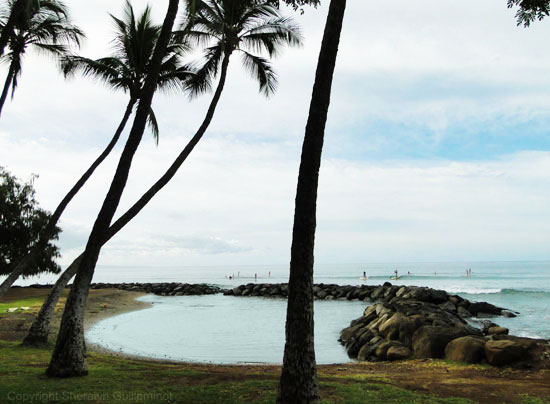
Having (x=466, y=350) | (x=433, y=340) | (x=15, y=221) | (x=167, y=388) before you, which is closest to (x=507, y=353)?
(x=466, y=350)

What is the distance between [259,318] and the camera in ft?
79.4

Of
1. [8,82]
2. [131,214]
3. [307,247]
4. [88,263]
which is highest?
[8,82]

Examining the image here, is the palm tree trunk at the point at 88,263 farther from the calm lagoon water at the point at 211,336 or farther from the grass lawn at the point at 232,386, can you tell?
the calm lagoon water at the point at 211,336

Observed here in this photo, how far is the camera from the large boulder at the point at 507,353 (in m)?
9.98

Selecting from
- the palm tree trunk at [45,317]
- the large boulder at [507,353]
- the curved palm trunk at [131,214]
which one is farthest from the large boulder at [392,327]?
the palm tree trunk at [45,317]

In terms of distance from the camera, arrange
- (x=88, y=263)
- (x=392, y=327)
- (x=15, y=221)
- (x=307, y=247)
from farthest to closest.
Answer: (x=15, y=221)
(x=392, y=327)
(x=88, y=263)
(x=307, y=247)

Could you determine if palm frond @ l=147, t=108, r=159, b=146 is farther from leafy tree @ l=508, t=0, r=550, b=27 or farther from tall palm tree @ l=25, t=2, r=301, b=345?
leafy tree @ l=508, t=0, r=550, b=27

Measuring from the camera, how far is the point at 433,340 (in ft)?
39.9

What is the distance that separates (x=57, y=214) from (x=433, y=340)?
1125 cm

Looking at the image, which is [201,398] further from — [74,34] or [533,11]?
[74,34]

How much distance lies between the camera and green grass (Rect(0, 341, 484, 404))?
19.6ft

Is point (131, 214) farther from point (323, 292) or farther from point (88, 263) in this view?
point (323, 292)

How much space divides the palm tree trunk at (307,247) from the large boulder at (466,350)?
7.17 meters

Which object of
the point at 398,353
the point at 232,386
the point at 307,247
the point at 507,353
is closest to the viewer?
the point at 307,247
